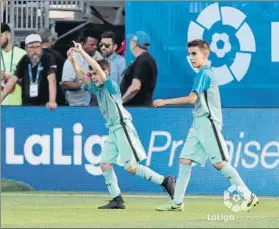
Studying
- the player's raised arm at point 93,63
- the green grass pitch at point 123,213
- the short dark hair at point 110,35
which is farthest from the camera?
the short dark hair at point 110,35

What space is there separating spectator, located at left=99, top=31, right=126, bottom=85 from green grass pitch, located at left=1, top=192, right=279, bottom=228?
178cm

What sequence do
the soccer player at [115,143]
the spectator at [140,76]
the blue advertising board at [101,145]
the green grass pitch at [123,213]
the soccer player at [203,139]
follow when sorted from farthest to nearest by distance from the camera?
1. the spectator at [140,76]
2. the blue advertising board at [101,145]
3. the soccer player at [115,143]
4. the soccer player at [203,139]
5. the green grass pitch at [123,213]

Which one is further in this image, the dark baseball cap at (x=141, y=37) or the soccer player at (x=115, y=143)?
the dark baseball cap at (x=141, y=37)

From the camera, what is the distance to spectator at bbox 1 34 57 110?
15835mm

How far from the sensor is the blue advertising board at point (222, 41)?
51.9 ft

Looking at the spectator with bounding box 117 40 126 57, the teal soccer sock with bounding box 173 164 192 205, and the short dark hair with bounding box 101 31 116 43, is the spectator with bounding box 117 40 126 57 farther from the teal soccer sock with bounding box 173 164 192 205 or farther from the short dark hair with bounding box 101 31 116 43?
the teal soccer sock with bounding box 173 164 192 205

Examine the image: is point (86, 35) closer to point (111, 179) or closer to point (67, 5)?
point (67, 5)

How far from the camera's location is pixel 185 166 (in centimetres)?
1195

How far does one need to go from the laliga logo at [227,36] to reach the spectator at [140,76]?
672mm

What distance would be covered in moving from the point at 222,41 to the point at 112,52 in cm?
154

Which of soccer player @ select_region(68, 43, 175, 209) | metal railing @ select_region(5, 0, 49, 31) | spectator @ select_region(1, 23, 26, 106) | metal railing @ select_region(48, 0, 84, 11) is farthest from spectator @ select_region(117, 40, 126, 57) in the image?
soccer player @ select_region(68, 43, 175, 209)

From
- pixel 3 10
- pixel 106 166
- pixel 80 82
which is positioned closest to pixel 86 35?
pixel 80 82

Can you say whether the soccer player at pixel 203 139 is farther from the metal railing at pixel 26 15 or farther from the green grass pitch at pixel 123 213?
the metal railing at pixel 26 15

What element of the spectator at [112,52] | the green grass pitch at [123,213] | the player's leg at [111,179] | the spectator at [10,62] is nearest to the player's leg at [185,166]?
the green grass pitch at [123,213]
